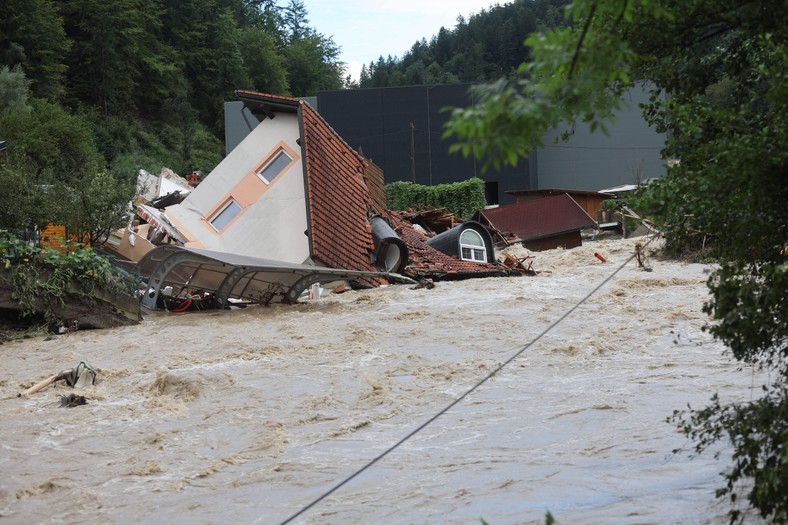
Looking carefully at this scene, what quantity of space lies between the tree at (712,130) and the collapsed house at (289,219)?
52.2 feet

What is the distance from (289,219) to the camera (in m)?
25.9

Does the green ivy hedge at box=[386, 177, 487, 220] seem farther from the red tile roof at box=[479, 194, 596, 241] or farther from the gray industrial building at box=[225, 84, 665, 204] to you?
the red tile roof at box=[479, 194, 596, 241]

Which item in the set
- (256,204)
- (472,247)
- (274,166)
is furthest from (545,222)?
(256,204)

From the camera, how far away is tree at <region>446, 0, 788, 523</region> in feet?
15.3

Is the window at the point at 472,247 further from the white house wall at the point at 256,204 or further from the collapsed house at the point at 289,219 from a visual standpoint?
the white house wall at the point at 256,204

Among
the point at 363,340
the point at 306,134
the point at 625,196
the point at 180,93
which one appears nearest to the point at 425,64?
the point at 180,93

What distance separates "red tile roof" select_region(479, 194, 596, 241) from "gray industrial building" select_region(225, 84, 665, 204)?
747 inches

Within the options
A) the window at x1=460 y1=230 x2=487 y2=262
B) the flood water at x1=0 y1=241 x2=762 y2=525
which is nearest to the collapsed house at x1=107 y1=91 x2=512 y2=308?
the window at x1=460 y1=230 x2=487 y2=262

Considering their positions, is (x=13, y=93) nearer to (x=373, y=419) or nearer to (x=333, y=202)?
(x=333, y=202)

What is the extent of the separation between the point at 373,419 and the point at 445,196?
3938 centimetres

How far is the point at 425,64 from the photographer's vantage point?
128 m

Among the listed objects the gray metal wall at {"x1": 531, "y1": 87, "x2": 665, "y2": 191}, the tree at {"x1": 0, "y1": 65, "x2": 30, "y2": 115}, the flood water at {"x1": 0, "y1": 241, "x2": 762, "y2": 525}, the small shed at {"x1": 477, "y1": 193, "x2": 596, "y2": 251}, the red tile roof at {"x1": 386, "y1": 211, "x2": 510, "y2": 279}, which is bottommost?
the flood water at {"x1": 0, "y1": 241, "x2": 762, "y2": 525}

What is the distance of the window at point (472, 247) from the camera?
3044 cm

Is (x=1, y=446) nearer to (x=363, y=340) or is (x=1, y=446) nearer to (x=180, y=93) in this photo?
(x=363, y=340)
